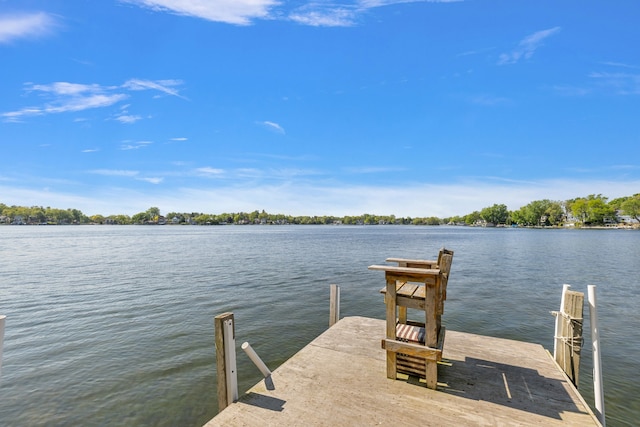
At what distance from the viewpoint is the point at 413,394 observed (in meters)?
4.70

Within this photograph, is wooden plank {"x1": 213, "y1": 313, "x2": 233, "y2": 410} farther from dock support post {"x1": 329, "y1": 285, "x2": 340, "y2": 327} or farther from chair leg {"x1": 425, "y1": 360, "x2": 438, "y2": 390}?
dock support post {"x1": 329, "y1": 285, "x2": 340, "y2": 327}

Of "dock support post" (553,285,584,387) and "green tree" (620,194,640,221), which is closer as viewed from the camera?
"dock support post" (553,285,584,387)

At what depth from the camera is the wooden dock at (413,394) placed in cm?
414

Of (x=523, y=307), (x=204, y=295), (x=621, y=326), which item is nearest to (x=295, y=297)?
(x=204, y=295)

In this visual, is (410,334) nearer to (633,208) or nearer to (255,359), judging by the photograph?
(255,359)

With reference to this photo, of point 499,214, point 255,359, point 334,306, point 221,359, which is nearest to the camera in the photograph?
point 221,359

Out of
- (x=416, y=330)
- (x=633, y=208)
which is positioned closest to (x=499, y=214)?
(x=633, y=208)

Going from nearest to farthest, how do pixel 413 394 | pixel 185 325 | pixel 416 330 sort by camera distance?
1. pixel 413 394
2. pixel 416 330
3. pixel 185 325

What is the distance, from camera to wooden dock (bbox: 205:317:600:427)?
13.6 feet

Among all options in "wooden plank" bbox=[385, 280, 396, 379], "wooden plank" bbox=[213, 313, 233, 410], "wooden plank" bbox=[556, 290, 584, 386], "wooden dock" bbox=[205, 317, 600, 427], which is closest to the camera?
"wooden dock" bbox=[205, 317, 600, 427]

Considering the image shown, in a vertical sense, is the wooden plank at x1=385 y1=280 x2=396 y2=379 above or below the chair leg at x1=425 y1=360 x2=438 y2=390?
above

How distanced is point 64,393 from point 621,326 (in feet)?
61.7

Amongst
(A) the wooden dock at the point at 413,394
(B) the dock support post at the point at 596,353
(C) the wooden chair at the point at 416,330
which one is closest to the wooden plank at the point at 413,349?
(C) the wooden chair at the point at 416,330

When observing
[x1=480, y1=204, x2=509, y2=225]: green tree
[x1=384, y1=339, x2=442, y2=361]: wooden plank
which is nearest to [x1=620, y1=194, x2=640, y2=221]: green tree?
[x1=480, y1=204, x2=509, y2=225]: green tree
